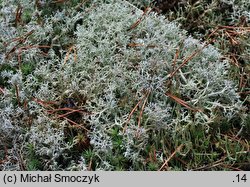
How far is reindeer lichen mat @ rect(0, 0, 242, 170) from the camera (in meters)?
2.38

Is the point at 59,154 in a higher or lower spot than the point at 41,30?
lower

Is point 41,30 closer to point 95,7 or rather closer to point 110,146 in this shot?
point 95,7

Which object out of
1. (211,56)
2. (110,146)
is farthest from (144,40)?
(110,146)

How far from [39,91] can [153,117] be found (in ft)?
2.24

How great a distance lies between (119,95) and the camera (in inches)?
102

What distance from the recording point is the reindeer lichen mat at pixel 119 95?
7.82 ft

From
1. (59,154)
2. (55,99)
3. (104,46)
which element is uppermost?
(104,46)

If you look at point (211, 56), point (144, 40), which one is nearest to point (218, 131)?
point (211, 56)

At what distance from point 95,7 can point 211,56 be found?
859 millimetres
